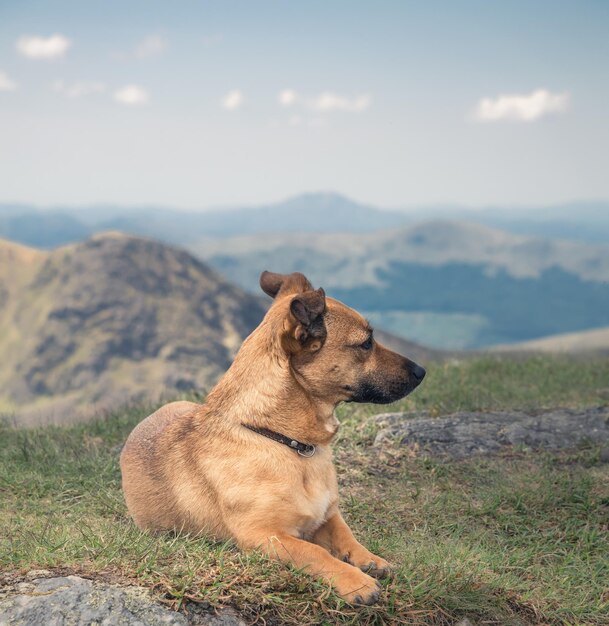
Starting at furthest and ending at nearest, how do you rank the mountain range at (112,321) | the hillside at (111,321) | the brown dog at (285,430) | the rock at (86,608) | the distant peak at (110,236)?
1. the distant peak at (110,236)
2. the hillside at (111,321)
3. the mountain range at (112,321)
4. the brown dog at (285,430)
5. the rock at (86,608)

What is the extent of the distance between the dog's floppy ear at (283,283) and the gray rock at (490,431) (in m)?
4.01

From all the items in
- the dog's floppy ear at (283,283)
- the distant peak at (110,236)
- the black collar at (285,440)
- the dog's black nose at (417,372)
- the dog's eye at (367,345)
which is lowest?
the black collar at (285,440)

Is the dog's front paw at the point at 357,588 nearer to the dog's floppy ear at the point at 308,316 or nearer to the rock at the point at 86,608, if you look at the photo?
the rock at the point at 86,608

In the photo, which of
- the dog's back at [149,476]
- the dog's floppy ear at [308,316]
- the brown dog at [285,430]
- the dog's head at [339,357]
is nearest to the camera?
the dog's floppy ear at [308,316]

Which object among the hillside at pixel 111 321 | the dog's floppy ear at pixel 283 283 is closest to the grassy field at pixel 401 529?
the dog's floppy ear at pixel 283 283

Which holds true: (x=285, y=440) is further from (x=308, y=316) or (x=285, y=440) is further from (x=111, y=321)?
(x=111, y=321)

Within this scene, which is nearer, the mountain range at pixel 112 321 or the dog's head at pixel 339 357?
the dog's head at pixel 339 357

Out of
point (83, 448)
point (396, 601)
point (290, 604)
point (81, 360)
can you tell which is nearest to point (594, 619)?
point (396, 601)

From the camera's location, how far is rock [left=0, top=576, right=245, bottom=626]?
14.9 ft

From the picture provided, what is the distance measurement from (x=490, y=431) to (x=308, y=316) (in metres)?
5.80

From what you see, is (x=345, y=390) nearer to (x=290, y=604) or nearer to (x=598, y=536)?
(x=290, y=604)

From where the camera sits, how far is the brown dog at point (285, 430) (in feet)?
18.1

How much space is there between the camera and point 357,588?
5.02 m

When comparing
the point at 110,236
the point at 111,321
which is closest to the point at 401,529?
the point at 111,321
